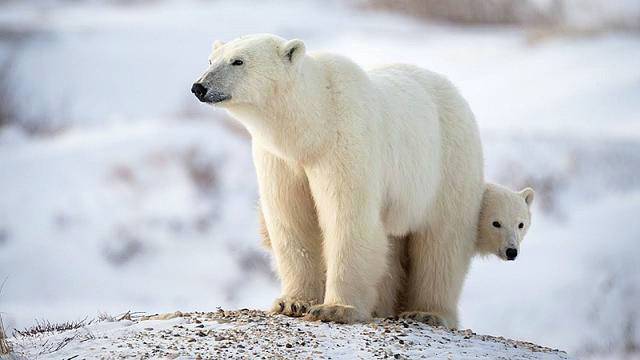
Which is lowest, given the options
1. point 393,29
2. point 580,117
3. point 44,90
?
point 580,117

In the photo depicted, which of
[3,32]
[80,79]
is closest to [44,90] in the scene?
[80,79]

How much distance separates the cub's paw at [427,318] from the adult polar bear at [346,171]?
0.02m

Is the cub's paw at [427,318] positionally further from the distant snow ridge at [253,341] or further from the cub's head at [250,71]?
the cub's head at [250,71]

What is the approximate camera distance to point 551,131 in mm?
14703

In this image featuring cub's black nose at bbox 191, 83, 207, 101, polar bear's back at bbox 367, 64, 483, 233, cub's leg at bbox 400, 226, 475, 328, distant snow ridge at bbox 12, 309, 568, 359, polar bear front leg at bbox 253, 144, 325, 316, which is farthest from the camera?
cub's leg at bbox 400, 226, 475, 328

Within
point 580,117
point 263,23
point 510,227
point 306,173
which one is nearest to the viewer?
point 306,173

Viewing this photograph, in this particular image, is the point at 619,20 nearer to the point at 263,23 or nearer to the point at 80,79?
the point at 263,23

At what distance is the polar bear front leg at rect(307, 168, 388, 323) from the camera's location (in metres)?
5.84

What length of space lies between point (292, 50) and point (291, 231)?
3.27 feet

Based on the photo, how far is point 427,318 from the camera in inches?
257

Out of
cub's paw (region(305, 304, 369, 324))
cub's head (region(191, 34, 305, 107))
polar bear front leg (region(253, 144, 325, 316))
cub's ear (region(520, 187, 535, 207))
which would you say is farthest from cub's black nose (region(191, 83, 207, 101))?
cub's ear (region(520, 187, 535, 207))

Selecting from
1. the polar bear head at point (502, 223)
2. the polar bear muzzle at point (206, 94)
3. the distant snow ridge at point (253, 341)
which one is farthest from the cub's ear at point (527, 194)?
the polar bear muzzle at point (206, 94)

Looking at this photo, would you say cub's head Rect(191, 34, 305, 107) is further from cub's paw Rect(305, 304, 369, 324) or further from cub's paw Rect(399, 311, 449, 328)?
cub's paw Rect(399, 311, 449, 328)

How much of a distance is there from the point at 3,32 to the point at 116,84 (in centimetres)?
287
